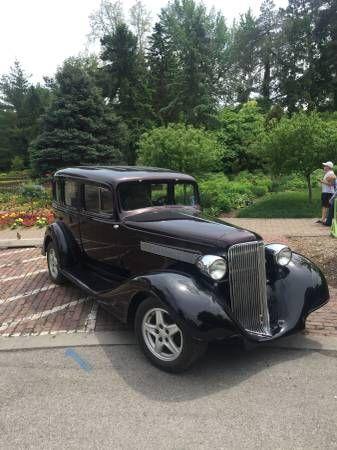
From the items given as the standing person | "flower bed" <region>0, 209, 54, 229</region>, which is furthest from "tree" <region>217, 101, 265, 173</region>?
"flower bed" <region>0, 209, 54, 229</region>

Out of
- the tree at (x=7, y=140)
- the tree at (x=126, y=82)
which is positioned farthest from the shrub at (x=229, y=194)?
the tree at (x=7, y=140)

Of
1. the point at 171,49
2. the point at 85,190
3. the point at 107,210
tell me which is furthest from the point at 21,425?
the point at 171,49

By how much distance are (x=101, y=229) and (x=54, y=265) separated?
1658 mm

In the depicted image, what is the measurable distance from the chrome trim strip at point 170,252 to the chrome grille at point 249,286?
1.27 feet

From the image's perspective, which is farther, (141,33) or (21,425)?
(141,33)

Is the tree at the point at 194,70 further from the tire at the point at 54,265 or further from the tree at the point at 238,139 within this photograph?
the tire at the point at 54,265

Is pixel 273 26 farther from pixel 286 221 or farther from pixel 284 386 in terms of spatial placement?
pixel 284 386

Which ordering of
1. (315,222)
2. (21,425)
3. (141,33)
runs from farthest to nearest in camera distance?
(141,33), (315,222), (21,425)

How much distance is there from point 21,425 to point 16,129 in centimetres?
5048

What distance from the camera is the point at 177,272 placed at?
3979 mm

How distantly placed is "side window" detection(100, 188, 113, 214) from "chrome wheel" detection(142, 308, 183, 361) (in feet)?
5.35

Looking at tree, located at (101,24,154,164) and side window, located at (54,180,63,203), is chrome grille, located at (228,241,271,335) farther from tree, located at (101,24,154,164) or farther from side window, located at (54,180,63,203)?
tree, located at (101,24,154,164)

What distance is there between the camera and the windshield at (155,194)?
508cm

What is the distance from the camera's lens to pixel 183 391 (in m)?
3.50
